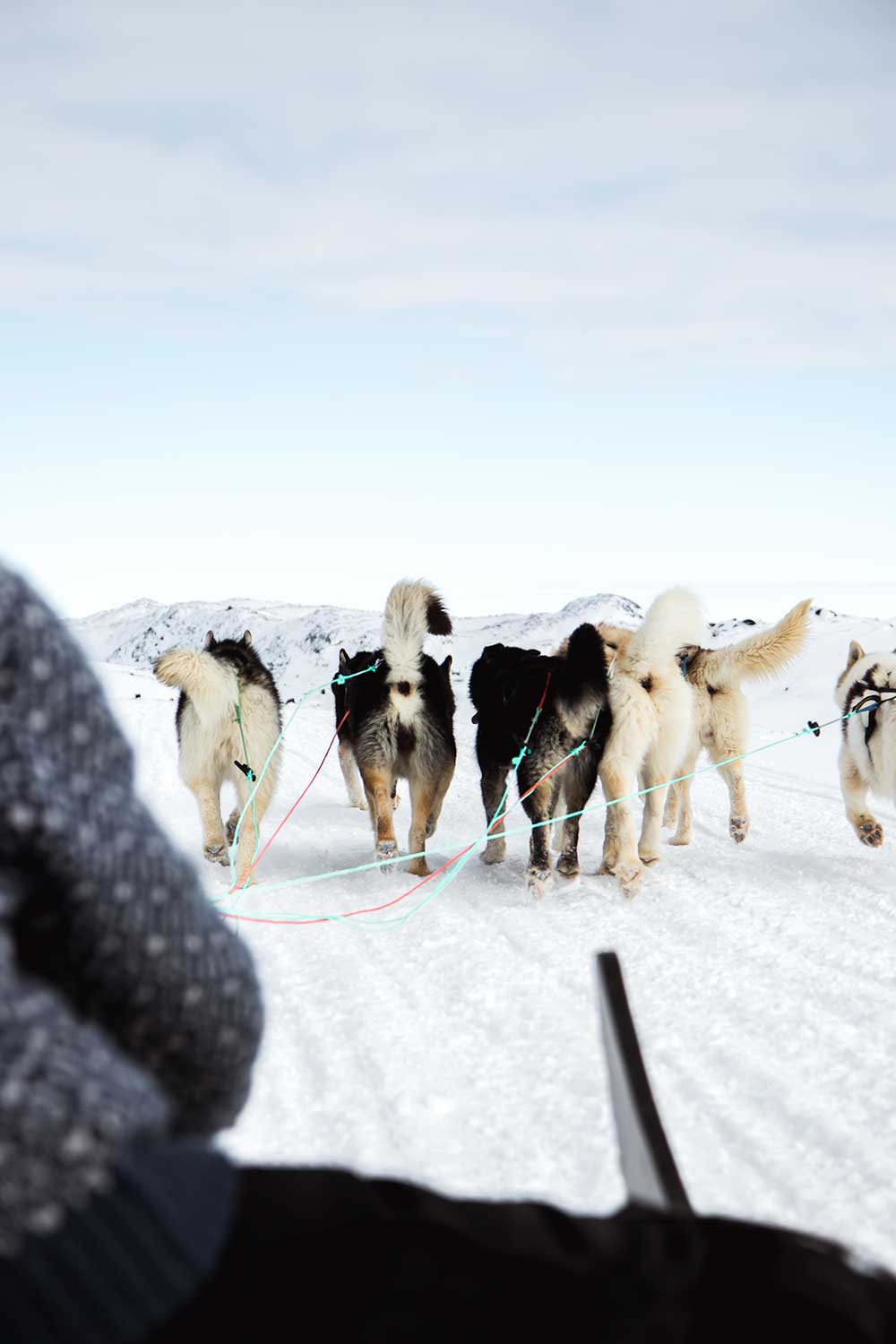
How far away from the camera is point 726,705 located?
641cm

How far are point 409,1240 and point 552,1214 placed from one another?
16 centimetres

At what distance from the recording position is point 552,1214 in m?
1.01

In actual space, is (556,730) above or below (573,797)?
above

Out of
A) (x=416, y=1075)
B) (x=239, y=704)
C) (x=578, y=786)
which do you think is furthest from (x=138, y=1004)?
(x=239, y=704)

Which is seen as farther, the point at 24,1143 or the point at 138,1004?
the point at 138,1004

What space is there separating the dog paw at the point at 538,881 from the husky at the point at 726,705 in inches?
53.7

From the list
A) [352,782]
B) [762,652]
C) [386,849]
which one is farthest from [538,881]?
[352,782]

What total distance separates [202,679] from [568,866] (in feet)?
7.18

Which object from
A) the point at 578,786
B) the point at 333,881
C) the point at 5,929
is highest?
the point at 5,929

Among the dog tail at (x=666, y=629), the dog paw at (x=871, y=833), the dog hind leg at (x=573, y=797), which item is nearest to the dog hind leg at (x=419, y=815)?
the dog hind leg at (x=573, y=797)

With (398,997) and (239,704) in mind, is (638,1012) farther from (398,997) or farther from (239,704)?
(239,704)

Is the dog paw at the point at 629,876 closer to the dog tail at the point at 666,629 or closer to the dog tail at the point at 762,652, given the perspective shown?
the dog tail at the point at 666,629

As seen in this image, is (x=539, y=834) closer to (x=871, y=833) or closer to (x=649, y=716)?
(x=649, y=716)

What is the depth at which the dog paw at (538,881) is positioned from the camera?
5262 mm
